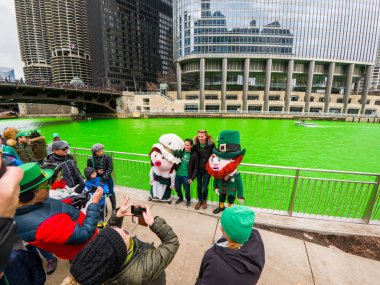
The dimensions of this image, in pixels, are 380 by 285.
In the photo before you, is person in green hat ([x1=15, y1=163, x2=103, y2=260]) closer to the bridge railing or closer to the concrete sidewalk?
the concrete sidewalk

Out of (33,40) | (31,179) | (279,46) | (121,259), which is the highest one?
(33,40)

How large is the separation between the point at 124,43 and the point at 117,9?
49.3ft

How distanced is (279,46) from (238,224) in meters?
68.2

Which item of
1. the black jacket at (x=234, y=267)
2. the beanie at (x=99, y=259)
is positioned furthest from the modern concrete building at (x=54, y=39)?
the black jacket at (x=234, y=267)

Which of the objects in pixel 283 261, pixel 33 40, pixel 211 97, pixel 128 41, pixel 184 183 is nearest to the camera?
Answer: pixel 283 261

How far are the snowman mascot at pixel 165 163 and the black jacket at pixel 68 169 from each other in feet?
5.20

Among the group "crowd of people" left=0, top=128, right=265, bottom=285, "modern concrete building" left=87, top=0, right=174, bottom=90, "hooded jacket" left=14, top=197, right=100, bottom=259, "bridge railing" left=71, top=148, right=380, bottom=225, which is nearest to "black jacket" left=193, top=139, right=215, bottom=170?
"bridge railing" left=71, top=148, right=380, bottom=225

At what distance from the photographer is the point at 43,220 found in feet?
5.46

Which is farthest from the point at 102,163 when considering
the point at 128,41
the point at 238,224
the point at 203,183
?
the point at 128,41

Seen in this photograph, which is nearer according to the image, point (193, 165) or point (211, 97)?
point (193, 165)

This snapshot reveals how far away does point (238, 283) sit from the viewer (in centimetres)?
150

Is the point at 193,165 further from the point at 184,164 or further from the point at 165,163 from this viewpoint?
the point at 165,163

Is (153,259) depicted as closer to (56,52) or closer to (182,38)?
(182,38)

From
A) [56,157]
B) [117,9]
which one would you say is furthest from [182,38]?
[56,157]
